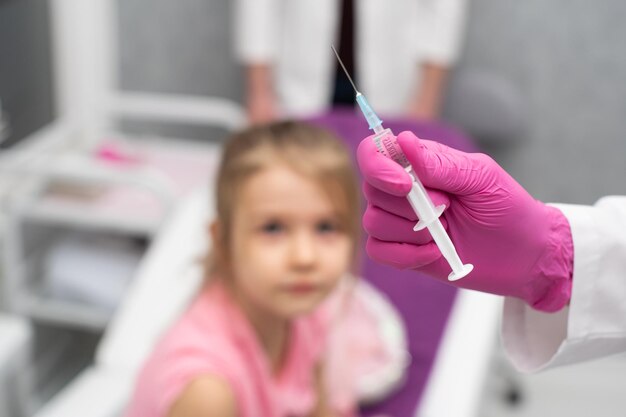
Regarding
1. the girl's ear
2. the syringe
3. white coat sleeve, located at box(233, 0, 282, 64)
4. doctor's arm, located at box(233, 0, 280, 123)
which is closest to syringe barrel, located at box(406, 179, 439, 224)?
the syringe

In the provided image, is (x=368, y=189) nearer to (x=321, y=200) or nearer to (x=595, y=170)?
(x=321, y=200)

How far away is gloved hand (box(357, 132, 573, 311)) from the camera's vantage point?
1.63 ft

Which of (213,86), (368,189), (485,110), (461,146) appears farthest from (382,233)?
(213,86)

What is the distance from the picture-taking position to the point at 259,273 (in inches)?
41.1

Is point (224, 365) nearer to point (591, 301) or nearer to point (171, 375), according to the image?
point (171, 375)

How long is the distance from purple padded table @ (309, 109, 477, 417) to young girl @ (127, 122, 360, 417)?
232 millimetres

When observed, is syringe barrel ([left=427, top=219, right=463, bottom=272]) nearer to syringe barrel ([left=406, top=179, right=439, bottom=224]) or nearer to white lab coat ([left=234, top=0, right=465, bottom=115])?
syringe barrel ([left=406, top=179, right=439, bottom=224])

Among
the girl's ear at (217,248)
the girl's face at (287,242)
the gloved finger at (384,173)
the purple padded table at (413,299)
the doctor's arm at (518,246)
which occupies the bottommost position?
the purple padded table at (413,299)

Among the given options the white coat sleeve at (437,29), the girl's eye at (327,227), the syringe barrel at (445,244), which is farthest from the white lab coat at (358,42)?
the syringe barrel at (445,244)

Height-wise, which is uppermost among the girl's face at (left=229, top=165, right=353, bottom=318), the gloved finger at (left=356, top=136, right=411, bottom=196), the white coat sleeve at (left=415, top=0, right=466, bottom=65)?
the gloved finger at (left=356, top=136, right=411, bottom=196)

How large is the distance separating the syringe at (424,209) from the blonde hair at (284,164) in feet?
1.90

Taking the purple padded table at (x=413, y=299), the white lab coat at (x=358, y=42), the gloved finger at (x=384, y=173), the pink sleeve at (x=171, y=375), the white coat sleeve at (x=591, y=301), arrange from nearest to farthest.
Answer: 1. the gloved finger at (x=384, y=173)
2. the white coat sleeve at (x=591, y=301)
3. the pink sleeve at (x=171, y=375)
4. the purple padded table at (x=413, y=299)
5. the white lab coat at (x=358, y=42)

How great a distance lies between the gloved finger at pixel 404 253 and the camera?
0.53 meters

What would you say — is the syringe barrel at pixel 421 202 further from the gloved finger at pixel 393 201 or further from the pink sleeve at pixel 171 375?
the pink sleeve at pixel 171 375
